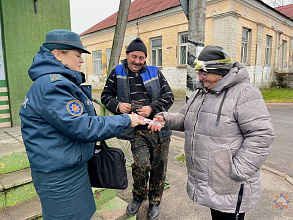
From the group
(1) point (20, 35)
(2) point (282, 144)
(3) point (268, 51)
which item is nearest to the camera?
(1) point (20, 35)

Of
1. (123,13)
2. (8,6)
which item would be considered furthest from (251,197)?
(8,6)

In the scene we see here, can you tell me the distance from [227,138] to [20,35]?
13.6ft

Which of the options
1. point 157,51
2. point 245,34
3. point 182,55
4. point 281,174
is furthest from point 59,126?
point 157,51

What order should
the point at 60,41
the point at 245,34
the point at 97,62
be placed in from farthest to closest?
the point at 97,62
the point at 245,34
the point at 60,41

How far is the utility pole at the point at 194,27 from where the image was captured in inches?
145

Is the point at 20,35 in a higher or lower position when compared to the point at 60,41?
higher

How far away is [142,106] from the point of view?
250 cm

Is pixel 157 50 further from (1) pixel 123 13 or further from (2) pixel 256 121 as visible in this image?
(2) pixel 256 121

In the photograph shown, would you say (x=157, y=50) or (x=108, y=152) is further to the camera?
(x=157, y=50)

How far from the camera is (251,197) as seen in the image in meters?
1.73

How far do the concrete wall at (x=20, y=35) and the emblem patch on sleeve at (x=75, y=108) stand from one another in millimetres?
3302

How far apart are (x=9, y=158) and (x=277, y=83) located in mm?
18410

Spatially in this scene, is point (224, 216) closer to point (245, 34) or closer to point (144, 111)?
point (144, 111)

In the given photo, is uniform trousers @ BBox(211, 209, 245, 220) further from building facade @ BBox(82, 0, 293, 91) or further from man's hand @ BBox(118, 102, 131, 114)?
building facade @ BBox(82, 0, 293, 91)
